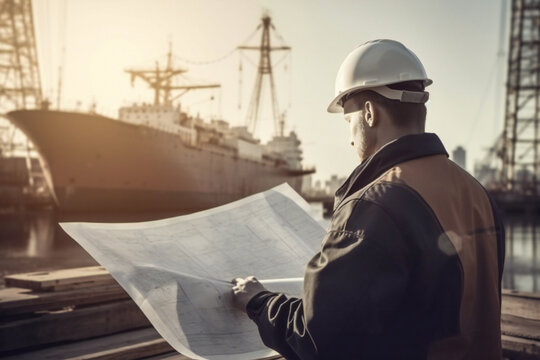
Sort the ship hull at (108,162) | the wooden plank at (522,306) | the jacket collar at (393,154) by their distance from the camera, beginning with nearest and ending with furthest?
the jacket collar at (393,154) < the wooden plank at (522,306) < the ship hull at (108,162)

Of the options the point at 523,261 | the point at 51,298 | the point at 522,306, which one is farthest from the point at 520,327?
the point at 523,261

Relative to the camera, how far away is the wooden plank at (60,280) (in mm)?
1953

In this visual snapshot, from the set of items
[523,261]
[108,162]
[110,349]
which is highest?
[108,162]

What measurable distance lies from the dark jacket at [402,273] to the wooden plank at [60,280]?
1.13 m

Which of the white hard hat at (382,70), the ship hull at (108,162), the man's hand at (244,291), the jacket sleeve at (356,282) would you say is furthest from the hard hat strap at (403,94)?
the ship hull at (108,162)

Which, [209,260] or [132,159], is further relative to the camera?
[132,159]

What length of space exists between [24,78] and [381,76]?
46.7 m

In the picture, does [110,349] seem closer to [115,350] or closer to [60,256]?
[115,350]

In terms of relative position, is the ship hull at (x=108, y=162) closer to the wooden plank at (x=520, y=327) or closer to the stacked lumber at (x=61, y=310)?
the stacked lumber at (x=61, y=310)

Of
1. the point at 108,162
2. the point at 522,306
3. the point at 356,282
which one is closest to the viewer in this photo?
the point at 356,282

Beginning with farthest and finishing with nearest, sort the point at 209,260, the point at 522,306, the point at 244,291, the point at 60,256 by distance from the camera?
the point at 60,256 < the point at 522,306 < the point at 209,260 < the point at 244,291

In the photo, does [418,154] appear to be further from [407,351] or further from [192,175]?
[192,175]

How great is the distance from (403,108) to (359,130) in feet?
0.36

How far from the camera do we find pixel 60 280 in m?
1.96
